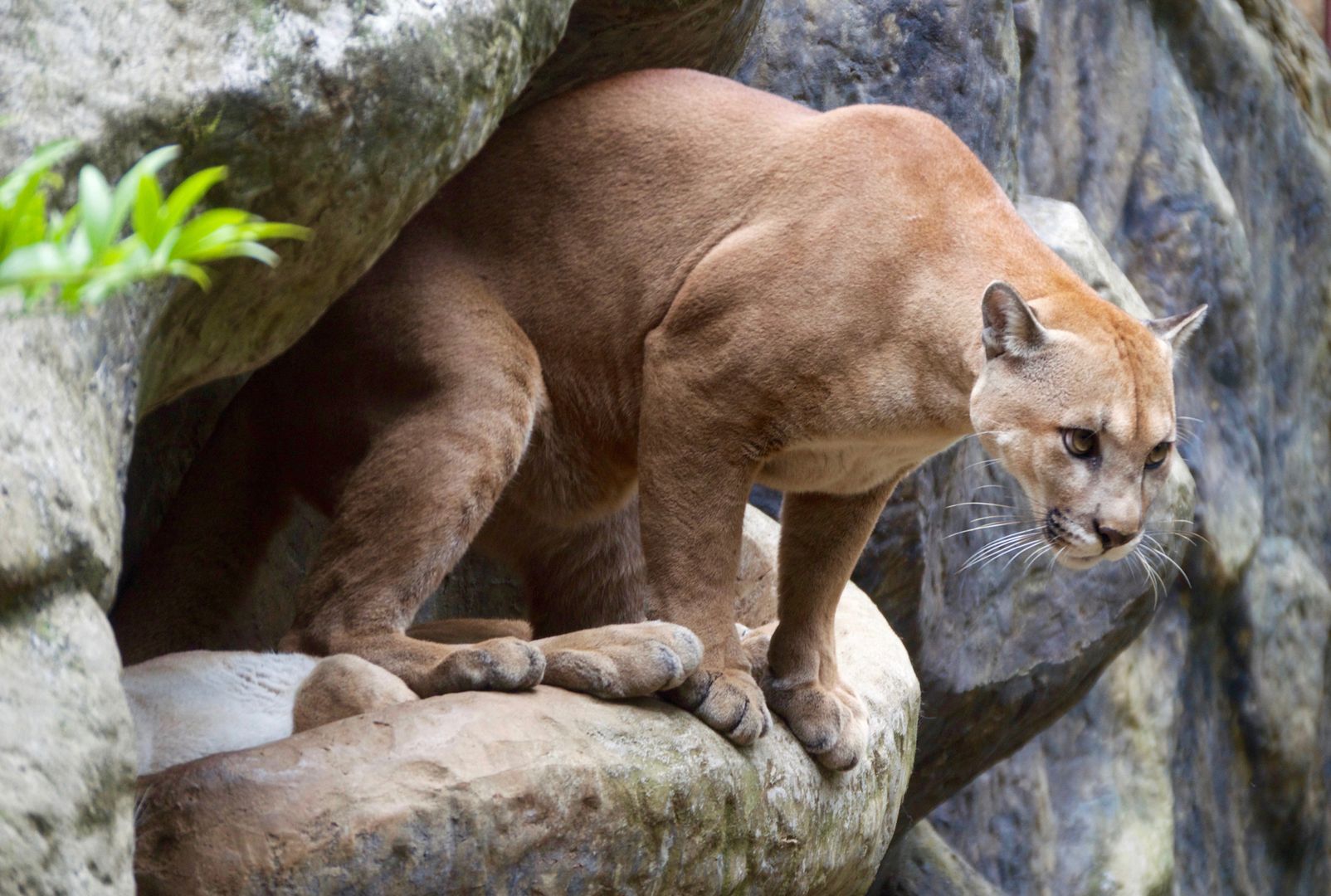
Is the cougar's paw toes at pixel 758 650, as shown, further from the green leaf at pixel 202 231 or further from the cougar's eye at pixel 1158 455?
the green leaf at pixel 202 231

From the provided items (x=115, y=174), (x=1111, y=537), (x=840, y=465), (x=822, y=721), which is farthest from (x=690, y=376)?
(x=115, y=174)

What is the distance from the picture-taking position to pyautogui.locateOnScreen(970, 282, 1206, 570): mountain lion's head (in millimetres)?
3055

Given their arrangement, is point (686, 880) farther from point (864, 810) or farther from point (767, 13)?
point (767, 13)

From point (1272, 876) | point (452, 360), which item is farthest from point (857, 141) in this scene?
point (1272, 876)

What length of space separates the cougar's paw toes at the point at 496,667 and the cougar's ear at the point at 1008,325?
44.5 inches

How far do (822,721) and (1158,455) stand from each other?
91 cm

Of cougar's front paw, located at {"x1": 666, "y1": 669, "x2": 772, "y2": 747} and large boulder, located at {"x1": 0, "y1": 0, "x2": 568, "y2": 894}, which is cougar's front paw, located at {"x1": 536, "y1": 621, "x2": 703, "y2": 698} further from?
large boulder, located at {"x1": 0, "y1": 0, "x2": 568, "y2": 894}

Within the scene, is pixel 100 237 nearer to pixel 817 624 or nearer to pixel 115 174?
pixel 115 174

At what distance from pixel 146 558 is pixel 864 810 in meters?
1.75

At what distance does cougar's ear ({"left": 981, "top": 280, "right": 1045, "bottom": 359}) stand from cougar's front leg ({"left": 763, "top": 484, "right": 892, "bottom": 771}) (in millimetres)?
579

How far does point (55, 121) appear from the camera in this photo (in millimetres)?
1951

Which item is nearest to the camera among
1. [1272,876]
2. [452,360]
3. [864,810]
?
[452,360]

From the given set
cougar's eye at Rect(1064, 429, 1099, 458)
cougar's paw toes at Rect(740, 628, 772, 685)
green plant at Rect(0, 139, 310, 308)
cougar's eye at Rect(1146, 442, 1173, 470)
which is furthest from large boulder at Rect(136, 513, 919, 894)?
green plant at Rect(0, 139, 310, 308)

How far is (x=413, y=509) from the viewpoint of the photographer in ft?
9.91
